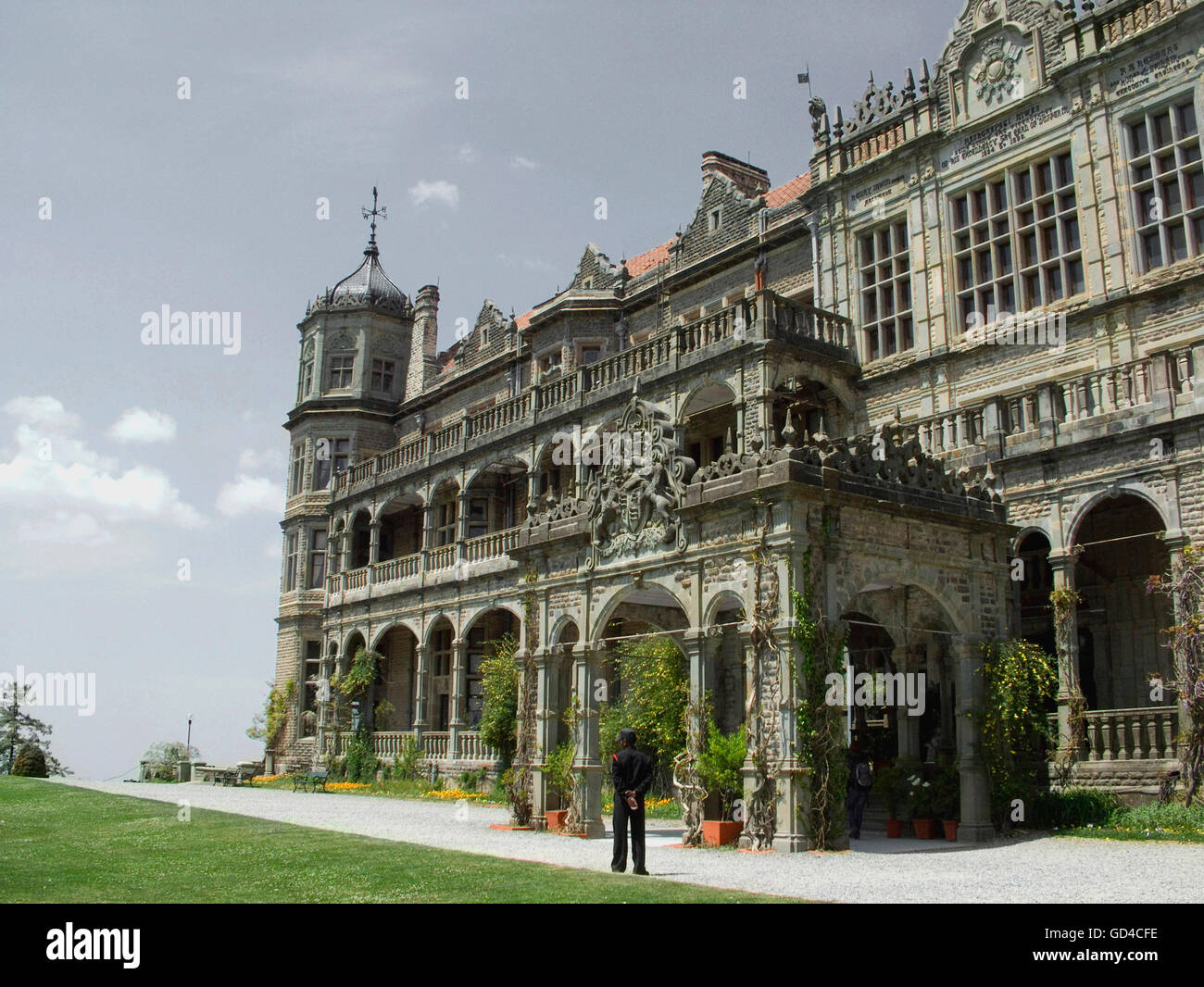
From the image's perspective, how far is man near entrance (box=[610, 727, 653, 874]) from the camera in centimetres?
1083

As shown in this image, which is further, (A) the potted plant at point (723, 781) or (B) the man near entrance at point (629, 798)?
(A) the potted plant at point (723, 781)

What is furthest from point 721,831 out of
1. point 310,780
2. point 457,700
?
point 310,780

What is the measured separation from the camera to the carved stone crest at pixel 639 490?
50.5 feet

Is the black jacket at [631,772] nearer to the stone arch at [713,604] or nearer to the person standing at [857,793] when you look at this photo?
the stone arch at [713,604]

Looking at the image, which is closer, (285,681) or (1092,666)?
(1092,666)

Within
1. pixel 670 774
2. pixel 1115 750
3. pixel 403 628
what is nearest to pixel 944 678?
pixel 1115 750

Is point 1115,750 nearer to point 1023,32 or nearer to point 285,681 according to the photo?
point 1023,32

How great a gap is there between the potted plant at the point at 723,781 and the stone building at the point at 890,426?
839 mm

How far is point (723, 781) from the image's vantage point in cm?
1435

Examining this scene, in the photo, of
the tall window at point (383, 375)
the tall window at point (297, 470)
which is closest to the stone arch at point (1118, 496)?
the tall window at point (383, 375)

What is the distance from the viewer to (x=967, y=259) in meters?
23.1

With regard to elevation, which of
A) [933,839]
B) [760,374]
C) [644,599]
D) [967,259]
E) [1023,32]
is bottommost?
[933,839]
